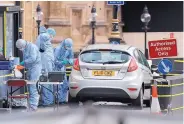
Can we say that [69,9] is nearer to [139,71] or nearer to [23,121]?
[139,71]

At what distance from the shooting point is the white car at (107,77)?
44.7ft

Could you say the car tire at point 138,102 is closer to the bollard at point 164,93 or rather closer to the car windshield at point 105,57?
the bollard at point 164,93

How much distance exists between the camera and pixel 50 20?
40.9 meters

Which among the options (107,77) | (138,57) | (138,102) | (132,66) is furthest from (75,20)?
(107,77)

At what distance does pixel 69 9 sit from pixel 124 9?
15.4 feet

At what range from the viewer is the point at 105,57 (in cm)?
1381

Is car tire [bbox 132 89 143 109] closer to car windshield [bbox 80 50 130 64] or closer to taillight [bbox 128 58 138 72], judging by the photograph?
taillight [bbox 128 58 138 72]

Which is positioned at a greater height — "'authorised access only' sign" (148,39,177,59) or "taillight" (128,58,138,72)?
"'authorised access only' sign" (148,39,177,59)

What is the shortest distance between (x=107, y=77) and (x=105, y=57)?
0.45 meters

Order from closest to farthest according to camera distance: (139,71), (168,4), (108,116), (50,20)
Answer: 1. (108,116)
2. (139,71)
3. (50,20)
4. (168,4)

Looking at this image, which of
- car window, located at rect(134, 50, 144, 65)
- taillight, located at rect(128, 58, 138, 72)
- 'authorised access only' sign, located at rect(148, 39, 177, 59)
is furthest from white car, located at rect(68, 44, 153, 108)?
'authorised access only' sign, located at rect(148, 39, 177, 59)

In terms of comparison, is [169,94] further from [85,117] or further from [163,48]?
[85,117]

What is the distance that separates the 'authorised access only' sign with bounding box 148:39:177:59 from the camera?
1477 cm

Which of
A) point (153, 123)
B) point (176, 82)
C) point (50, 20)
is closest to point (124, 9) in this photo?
point (50, 20)
